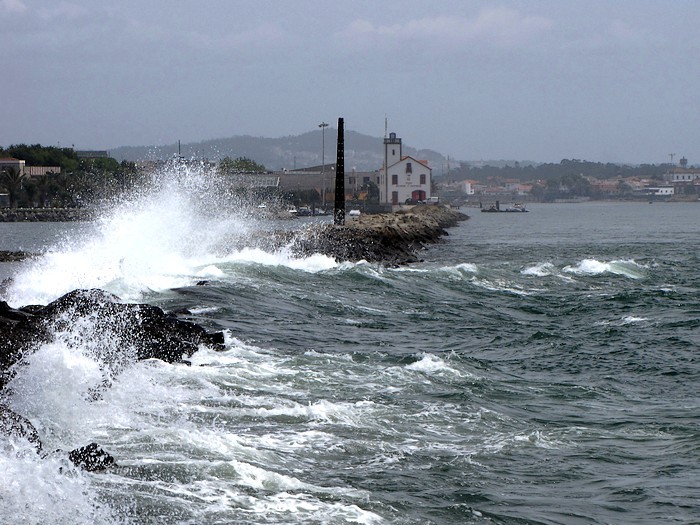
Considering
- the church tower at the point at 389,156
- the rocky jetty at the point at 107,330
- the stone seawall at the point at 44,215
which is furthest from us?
the church tower at the point at 389,156

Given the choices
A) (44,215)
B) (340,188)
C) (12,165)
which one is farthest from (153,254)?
(12,165)

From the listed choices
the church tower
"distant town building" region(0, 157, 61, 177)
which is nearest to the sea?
"distant town building" region(0, 157, 61, 177)

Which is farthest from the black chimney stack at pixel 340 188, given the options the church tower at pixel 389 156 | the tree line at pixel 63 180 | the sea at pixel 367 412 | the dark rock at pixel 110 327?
the church tower at pixel 389 156

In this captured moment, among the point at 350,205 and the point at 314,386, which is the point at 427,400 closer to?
the point at 314,386

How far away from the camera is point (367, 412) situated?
12.4 meters

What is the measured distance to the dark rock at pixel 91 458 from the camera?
929cm

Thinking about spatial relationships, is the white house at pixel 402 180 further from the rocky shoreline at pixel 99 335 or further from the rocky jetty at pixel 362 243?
the rocky shoreline at pixel 99 335

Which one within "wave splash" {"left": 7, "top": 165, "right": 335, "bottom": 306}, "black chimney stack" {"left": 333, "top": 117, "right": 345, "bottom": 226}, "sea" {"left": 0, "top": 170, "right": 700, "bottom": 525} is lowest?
"sea" {"left": 0, "top": 170, "right": 700, "bottom": 525}

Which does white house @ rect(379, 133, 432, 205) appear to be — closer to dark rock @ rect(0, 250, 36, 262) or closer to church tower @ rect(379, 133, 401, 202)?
church tower @ rect(379, 133, 401, 202)

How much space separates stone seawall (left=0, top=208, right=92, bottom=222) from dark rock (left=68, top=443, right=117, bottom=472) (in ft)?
255

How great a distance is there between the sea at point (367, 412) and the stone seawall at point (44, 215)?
6487cm

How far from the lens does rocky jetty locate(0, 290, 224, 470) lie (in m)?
13.3

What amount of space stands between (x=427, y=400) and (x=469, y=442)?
1997mm

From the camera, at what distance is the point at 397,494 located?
941cm
